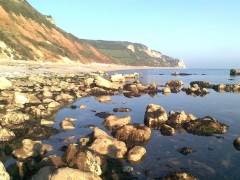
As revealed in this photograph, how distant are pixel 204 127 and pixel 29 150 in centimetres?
1236

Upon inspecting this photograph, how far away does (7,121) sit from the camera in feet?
51.6

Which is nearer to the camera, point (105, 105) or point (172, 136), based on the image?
point (172, 136)

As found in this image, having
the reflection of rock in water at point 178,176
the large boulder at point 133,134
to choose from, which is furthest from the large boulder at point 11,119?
the reflection of rock in water at point 178,176

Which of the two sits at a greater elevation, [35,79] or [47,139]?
[35,79]

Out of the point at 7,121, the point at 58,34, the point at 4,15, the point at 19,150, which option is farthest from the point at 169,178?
the point at 58,34

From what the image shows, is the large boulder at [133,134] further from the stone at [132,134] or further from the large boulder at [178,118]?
the large boulder at [178,118]

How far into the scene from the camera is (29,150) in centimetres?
1125

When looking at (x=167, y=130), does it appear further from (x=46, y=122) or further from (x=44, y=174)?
(x=44, y=174)

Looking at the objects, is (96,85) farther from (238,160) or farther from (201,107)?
(238,160)

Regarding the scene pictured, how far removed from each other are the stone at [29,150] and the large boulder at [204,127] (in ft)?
34.3

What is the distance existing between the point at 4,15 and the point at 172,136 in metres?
96.0

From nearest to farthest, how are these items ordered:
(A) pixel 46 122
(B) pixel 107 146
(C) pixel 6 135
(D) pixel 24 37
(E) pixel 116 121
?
1. (B) pixel 107 146
2. (C) pixel 6 135
3. (A) pixel 46 122
4. (E) pixel 116 121
5. (D) pixel 24 37

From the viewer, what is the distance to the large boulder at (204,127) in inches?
633

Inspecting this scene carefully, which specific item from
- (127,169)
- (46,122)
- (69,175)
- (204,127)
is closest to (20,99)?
(46,122)
